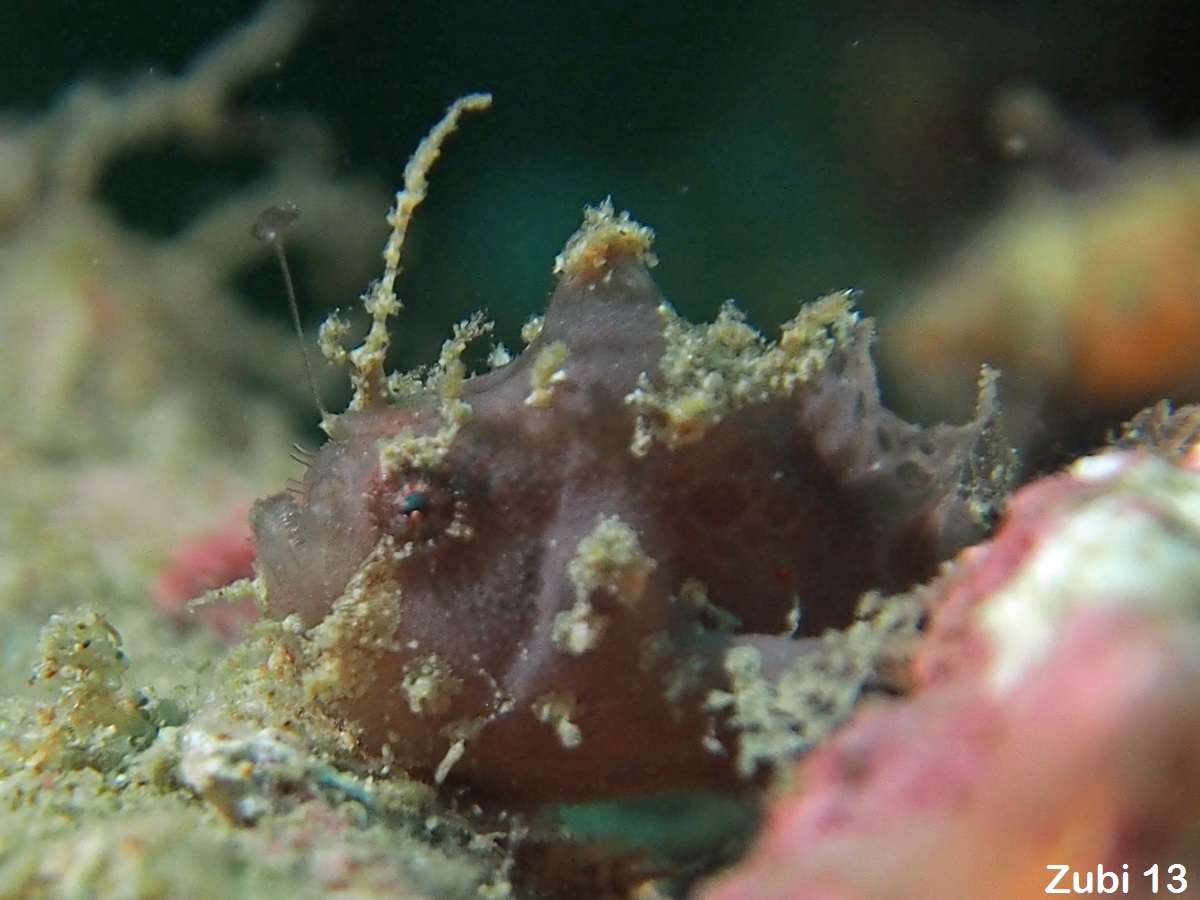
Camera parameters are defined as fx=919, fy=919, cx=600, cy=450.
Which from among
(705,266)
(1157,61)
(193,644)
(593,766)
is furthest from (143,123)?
(1157,61)

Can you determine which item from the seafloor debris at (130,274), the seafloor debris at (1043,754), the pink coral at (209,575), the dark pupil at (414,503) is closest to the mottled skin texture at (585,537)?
the dark pupil at (414,503)

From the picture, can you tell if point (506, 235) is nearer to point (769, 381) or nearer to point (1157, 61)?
point (769, 381)

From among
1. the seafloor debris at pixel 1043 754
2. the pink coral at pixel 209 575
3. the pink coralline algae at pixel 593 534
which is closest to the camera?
the seafloor debris at pixel 1043 754

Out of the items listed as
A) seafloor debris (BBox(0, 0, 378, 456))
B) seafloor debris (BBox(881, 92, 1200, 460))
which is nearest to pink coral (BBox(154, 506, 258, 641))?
seafloor debris (BBox(0, 0, 378, 456))

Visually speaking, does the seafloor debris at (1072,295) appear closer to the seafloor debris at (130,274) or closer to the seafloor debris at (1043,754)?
the seafloor debris at (1043,754)

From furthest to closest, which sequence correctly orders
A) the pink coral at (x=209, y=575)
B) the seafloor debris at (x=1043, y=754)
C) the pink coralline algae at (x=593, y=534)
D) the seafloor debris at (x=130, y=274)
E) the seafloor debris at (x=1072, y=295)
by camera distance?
the seafloor debris at (x=130, y=274) < the pink coral at (x=209, y=575) < the seafloor debris at (x=1072, y=295) < the pink coralline algae at (x=593, y=534) < the seafloor debris at (x=1043, y=754)

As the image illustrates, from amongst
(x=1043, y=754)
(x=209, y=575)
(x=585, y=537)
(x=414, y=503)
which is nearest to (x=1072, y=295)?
(x=585, y=537)

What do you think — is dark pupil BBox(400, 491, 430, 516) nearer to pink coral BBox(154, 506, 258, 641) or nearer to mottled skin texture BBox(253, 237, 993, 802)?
mottled skin texture BBox(253, 237, 993, 802)

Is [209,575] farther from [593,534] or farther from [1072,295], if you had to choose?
[1072,295]
